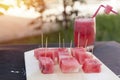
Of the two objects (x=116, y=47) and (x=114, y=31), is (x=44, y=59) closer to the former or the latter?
(x=116, y=47)

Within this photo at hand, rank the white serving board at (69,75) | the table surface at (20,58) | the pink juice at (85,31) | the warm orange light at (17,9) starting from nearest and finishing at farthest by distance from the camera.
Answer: the white serving board at (69,75) < the table surface at (20,58) < the pink juice at (85,31) < the warm orange light at (17,9)

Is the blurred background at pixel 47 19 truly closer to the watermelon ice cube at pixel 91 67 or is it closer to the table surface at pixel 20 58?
the table surface at pixel 20 58

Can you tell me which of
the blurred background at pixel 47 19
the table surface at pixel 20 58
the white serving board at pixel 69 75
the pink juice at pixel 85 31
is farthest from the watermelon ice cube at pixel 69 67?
the blurred background at pixel 47 19

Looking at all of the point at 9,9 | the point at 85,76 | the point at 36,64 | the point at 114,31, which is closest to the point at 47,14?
the point at 9,9

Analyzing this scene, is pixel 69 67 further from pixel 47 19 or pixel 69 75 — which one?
pixel 47 19

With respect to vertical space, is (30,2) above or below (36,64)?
above
